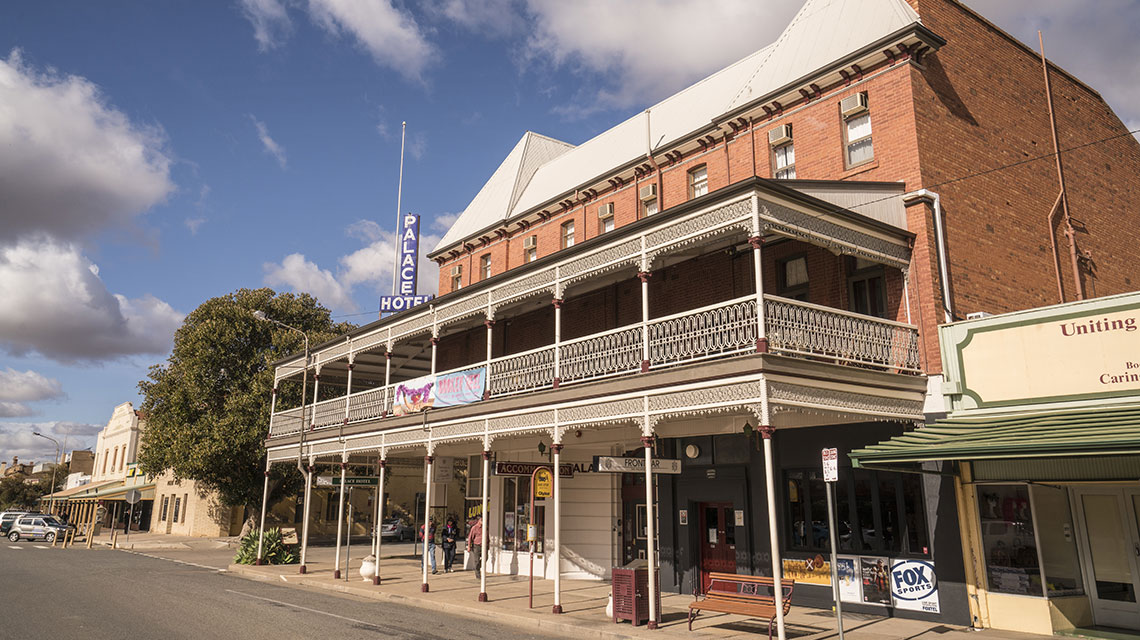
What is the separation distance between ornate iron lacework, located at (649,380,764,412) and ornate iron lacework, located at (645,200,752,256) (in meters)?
2.68

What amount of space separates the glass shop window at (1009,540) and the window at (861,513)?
103 centimetres

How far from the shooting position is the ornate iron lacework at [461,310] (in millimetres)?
18814

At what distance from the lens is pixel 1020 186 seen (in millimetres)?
17328

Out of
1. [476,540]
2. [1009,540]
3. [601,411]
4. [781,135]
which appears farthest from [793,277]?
[476,540]

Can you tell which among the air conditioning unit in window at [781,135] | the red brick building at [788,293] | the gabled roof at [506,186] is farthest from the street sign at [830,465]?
the gabled roof at [506,186]

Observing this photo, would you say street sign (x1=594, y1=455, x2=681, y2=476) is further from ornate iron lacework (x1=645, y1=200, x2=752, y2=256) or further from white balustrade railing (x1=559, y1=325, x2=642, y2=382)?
ornate iron lacework (x1=645, y1=200, x2=752, y2=256)

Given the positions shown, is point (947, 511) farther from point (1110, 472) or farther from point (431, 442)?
point (431, 442)

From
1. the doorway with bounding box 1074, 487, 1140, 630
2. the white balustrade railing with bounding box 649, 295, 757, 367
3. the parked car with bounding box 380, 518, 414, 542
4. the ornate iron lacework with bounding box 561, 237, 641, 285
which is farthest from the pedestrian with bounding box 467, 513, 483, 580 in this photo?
the parked car with bounding box 380, 518, 414, 542

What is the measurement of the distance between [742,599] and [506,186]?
20.7m

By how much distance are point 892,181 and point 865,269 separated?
1.97 metres

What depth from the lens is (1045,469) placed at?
12094mm

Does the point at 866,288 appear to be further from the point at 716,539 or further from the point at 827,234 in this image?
the point at 716,539

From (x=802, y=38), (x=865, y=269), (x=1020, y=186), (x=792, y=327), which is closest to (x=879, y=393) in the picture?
(x=792, y=327)

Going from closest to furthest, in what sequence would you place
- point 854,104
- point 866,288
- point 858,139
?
point 866,288
point 854,104
point 858,139
